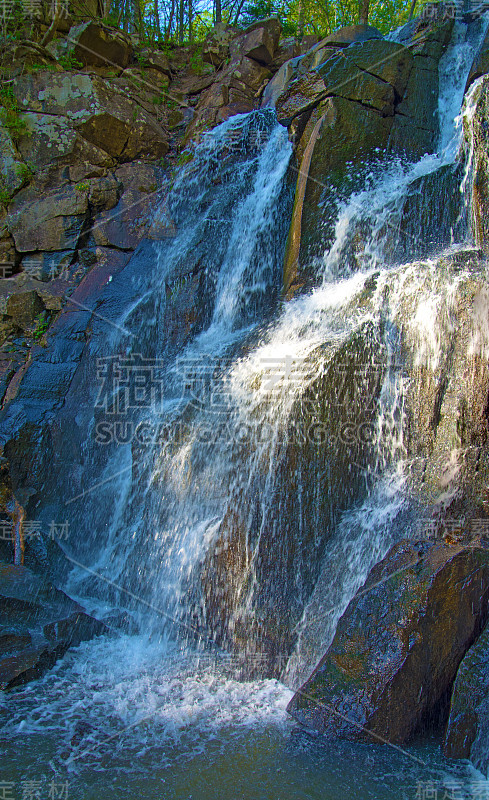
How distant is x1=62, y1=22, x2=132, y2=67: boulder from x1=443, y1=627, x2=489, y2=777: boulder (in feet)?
39.1

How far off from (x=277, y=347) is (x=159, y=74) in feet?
28.5

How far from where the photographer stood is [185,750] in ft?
11.5

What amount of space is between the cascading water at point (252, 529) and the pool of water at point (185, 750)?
16mm

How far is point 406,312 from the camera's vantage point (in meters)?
4.97

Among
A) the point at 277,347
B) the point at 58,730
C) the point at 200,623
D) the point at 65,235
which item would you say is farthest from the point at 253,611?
the point at 65,235

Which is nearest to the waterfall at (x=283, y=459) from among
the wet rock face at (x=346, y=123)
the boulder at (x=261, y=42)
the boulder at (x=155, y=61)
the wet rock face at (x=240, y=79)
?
the wet rock face at (x=346, y=123)

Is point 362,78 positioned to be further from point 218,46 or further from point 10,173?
point 10,173

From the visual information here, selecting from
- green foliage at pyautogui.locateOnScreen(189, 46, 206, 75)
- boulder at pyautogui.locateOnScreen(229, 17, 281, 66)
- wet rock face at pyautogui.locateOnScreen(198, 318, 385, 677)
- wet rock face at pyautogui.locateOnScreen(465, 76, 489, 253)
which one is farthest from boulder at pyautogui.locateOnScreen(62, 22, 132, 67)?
wet rock face at pyautogui.locateOnScreen(198, 318, 385, 677)

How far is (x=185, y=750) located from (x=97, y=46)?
1199 cm

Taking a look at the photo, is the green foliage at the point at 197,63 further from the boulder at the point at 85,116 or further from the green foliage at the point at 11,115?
the green foliage at the point at 11,115

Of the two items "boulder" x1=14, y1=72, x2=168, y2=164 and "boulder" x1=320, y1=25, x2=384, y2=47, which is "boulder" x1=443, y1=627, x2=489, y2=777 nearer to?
"boulder" x1=320, y1=25, x2=384, y2=47

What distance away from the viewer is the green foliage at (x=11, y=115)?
1014 cm

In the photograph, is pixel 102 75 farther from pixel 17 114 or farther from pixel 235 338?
pixel 235 338

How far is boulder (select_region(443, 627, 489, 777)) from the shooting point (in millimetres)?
3314
